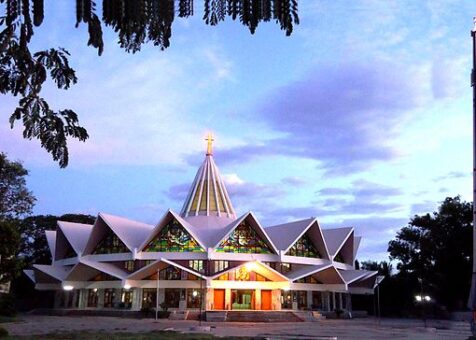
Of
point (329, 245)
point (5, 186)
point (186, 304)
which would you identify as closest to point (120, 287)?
point (186, 304)

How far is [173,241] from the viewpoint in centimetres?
4906

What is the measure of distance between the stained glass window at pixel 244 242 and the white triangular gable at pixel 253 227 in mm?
353

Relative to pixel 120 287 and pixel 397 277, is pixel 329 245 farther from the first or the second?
pixel 120 287

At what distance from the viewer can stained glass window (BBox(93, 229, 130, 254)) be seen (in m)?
50.6

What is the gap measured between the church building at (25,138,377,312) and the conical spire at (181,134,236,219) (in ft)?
4.19

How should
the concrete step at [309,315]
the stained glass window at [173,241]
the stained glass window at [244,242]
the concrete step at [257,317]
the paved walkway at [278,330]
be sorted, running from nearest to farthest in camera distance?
the paved walkway at [278,330], the concrete step at [257,317], the concrete step at [309,315], the stained glass window at [173,241], the stained glass window at [244,242]

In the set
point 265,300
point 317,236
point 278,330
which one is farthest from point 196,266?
point 278,330

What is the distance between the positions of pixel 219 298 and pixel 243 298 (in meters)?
2.19

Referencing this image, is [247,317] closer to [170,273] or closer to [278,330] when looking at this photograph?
[170,273]

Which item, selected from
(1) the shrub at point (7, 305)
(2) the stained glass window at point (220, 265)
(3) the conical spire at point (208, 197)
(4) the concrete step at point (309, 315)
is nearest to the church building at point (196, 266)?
(2) the stained glass window at point (220, 265)

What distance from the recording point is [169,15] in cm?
260

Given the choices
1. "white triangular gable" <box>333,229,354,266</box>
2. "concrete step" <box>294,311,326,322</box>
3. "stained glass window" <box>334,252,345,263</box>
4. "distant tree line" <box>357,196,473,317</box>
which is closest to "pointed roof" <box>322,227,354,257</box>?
"white triangular gable" <box>333,229,354,266</box>

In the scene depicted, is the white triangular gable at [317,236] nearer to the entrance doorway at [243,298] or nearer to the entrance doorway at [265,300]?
the entrance doorway at [265,300]

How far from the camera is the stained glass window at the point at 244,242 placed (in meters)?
49.1
